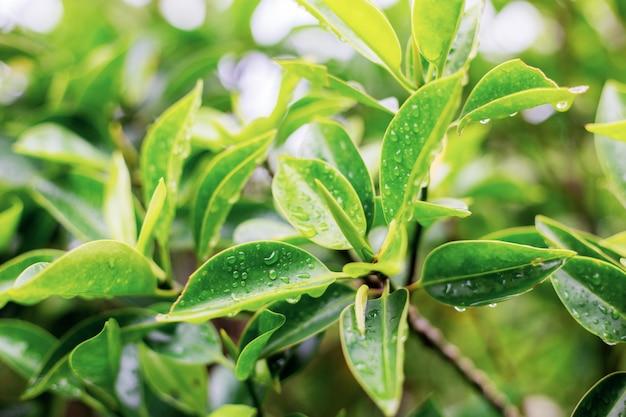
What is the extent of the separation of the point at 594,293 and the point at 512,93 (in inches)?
9.1

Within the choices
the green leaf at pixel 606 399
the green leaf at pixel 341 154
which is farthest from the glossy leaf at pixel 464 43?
the green leaf at pixel 606 399

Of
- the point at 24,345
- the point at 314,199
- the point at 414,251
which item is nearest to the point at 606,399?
the point at 414,251

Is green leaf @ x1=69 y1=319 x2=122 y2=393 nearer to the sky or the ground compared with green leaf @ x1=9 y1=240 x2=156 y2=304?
nearer to the ground

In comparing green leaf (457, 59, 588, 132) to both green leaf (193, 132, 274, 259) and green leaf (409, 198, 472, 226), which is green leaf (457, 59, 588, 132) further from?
green leaf (193, 132, 274, 259)

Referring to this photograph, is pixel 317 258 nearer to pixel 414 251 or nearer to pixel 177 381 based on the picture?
pixel 414 251

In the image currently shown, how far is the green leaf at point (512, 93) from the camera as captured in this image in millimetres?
501

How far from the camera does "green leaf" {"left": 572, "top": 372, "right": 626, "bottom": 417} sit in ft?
1.79

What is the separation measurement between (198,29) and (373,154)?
704mm

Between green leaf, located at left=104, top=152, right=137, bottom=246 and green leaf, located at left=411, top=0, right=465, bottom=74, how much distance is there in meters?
0.41

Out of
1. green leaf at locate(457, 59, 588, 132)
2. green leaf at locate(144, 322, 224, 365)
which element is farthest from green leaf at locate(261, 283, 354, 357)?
green leaf at locate(457, 59, 588, 132)

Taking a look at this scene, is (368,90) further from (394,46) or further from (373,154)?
(394,46)

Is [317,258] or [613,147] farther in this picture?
[613,147]

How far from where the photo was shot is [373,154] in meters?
0.90

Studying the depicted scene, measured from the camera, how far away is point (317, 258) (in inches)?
22.9
